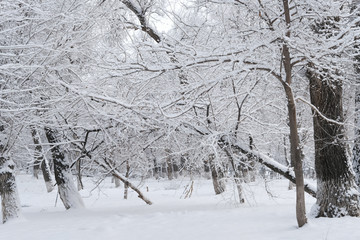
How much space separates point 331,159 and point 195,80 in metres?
3.54

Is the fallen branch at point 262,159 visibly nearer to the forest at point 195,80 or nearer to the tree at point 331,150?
the forest at point 195,80

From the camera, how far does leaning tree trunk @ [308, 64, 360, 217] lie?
629cm

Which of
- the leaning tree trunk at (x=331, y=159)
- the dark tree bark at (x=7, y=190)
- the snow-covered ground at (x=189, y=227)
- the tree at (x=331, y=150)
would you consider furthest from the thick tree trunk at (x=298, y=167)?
the dark tree bark at (x=7, y=190)

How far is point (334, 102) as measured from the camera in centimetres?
670

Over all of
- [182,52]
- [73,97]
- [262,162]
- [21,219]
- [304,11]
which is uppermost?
[304,11]

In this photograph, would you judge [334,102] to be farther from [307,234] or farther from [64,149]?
[64,149]

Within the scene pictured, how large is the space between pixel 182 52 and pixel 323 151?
3.24 metres

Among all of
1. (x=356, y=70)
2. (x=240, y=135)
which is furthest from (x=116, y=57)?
(x=356, y=70)

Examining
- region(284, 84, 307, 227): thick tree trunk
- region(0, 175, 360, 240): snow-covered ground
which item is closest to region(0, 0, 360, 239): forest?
region(284, 84, 307, 227): thick tree trunk

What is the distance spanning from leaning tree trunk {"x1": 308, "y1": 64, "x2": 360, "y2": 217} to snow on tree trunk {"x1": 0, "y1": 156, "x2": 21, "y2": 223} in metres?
7.49

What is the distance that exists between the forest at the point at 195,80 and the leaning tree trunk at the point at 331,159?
19mm

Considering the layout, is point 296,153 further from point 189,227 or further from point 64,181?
point 64,181

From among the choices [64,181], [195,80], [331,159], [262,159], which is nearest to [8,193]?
[64,181]

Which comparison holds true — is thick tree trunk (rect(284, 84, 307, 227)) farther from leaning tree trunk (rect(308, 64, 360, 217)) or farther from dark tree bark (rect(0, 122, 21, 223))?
dark tree bark (rect(0, 122, 21, 223))
